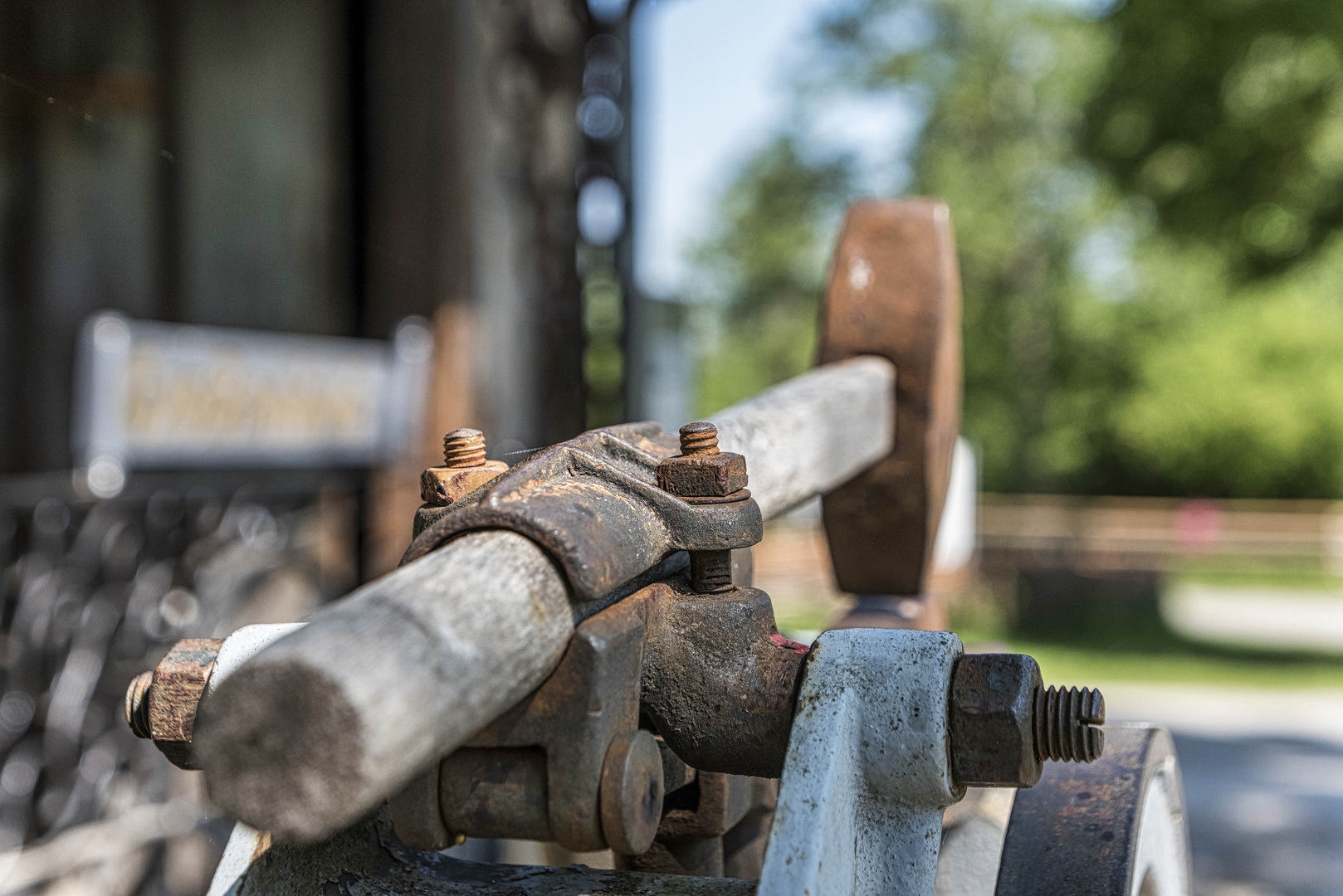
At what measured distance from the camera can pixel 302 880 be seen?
2.73ft

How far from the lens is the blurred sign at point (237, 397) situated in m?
3.14

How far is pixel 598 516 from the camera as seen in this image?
28.9 inches

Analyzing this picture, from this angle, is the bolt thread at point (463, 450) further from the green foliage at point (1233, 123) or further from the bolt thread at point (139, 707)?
the green foliage at point (1233, 123)

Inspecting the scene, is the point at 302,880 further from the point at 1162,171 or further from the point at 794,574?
the point at 794,574

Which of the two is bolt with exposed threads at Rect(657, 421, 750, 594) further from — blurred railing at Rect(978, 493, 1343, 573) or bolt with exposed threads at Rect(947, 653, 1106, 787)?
blurred railing at Rect(978, 493, 1343, 573)

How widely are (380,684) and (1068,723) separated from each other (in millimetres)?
472

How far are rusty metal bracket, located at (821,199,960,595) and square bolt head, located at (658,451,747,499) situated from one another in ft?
2.85

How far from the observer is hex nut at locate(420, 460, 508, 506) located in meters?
0.80

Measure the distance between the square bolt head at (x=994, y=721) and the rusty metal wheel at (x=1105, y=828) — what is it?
210 mm

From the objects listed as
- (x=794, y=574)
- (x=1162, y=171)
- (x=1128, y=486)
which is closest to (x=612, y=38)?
(x=1162, y=171)

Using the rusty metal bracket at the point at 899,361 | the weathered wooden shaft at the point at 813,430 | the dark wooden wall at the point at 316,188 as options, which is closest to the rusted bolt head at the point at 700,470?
the weathered wooden shaft at the point at 813,430

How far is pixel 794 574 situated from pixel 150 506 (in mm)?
7944

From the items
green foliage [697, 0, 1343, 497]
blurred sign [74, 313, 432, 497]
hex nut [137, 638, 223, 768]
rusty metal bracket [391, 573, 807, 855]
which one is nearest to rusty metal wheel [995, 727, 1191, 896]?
rusty metal bracket [391, 573, 807, 855]

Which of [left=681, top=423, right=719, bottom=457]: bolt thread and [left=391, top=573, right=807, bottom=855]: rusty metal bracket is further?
[left=681, top=423, right=719, bottom=457]: bolt thread
